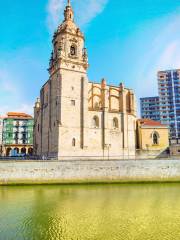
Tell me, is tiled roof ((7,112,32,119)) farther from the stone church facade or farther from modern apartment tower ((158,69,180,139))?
modern apartment tower ((158,69,180,139))

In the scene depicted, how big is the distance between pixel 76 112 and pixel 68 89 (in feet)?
15.2

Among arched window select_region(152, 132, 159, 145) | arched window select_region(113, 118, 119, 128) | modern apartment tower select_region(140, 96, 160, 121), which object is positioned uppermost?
modern apartment tower select_region(140, 96, 160, 121)

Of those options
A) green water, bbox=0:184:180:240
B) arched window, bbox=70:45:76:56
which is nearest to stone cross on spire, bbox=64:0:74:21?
arched window, bbox=70:45:76:56

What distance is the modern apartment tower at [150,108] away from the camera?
121 metres

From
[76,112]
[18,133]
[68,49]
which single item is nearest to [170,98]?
[18,133]

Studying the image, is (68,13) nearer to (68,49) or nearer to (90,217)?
(68,49)

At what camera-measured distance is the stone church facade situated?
47.6m

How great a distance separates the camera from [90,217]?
1850cm

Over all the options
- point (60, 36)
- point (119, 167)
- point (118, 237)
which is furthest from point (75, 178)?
point (60, 36)

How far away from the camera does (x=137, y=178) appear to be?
39812mm

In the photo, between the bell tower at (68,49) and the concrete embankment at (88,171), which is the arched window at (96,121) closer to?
the bell tower at (68,49)

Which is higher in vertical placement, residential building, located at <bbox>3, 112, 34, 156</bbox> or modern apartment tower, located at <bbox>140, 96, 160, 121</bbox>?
modern apartment tower, located at <bbox>140, 96, 160, 121</bbox>

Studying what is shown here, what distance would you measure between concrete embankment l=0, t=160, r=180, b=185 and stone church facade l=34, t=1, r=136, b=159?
702 centimetres

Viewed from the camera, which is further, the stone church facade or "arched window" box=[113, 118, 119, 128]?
"arched window" box=[113, 118, 119, 128]
